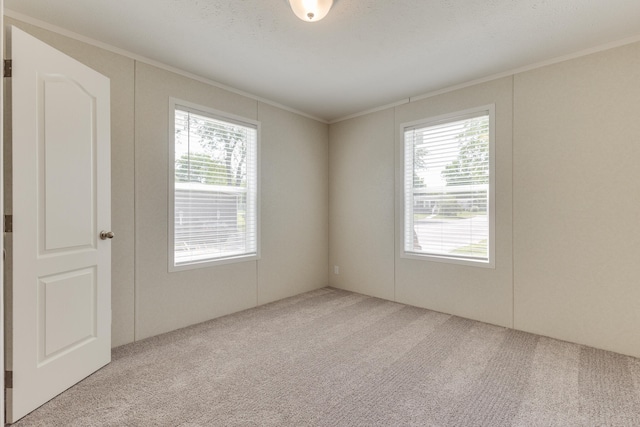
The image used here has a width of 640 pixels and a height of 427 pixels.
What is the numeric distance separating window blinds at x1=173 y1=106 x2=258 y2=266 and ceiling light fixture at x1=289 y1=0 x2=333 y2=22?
173 cm

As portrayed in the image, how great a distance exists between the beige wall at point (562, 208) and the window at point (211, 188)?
2.19 meters

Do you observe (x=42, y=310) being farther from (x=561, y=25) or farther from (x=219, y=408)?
(x=561, y=25)

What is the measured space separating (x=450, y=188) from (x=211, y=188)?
2741 millimetres

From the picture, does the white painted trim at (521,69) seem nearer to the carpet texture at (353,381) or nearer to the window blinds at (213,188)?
the window blinds at (213,188)

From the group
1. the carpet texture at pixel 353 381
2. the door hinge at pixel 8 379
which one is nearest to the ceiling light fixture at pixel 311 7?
the carpet texture at pixel 353 381

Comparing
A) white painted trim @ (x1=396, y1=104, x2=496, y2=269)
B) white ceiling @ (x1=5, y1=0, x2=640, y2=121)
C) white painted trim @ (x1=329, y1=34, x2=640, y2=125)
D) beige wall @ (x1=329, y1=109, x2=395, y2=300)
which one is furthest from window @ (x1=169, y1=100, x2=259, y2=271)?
white painted trim @ (x1=396, y1=104, x2=496, y2=269)

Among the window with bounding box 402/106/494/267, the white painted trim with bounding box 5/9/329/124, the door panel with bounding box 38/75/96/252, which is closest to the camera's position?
the door panel with bounding box 38/75/96/252

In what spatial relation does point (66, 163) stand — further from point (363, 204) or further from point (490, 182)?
point (490, 182)

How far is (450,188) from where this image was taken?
352cm

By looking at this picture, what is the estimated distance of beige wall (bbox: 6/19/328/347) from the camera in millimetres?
2662

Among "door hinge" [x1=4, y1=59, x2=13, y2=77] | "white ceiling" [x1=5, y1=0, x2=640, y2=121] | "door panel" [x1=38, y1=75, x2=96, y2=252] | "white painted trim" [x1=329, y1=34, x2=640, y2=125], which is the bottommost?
"door panel" [x1=38, y1=75, x2=96, y2=252]

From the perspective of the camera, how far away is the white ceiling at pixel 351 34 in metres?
2.11

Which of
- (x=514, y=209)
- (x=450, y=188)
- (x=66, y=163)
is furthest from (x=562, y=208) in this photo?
(x=66, y=163)

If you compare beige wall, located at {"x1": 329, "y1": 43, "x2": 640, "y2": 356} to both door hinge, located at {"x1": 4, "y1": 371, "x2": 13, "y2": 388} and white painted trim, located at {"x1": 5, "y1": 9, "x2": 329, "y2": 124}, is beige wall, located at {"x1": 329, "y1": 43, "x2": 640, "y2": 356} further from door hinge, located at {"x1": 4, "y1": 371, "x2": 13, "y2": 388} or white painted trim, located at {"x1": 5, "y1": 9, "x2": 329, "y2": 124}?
door hinge, located at {"x1": 4, "y1": 371, "x2": 13, "y2": 388}
